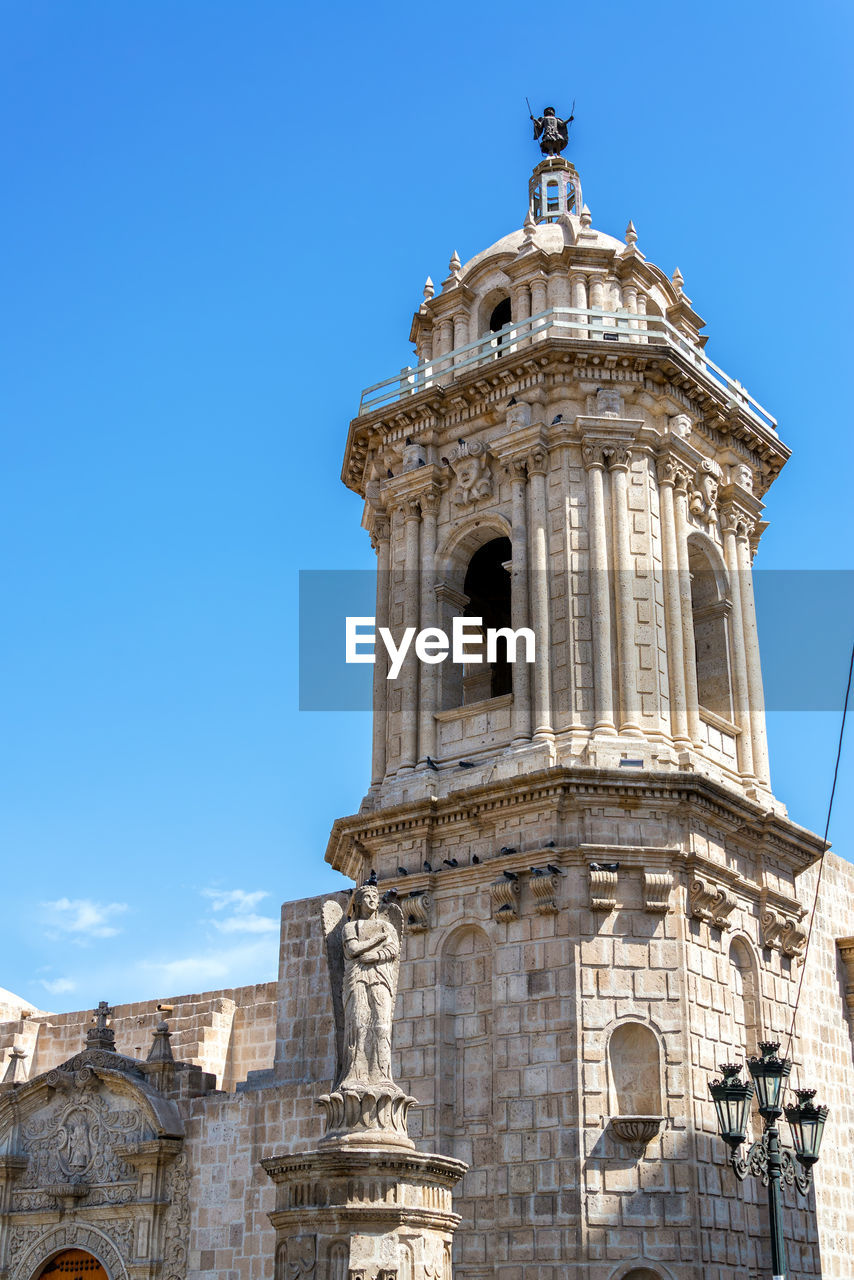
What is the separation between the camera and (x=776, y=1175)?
13.4 metres

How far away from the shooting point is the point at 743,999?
19.7 metres

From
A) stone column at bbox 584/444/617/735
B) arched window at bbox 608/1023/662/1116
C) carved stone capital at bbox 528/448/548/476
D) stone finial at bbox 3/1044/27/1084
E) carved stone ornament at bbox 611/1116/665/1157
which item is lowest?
carved stone ornament at bbox 611/1116/665/1157

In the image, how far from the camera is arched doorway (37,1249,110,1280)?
20983mm

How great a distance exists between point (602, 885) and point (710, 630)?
5.89m

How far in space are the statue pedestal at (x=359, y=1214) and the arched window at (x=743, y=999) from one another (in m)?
7.95

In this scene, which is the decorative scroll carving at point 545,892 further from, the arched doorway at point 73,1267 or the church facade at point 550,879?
the arched doorway at point 73,1267

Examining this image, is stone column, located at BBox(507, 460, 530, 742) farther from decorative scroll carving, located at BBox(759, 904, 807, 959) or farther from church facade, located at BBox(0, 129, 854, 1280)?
decorative scroll carving, located at BBox(759, 904, 807, 959)

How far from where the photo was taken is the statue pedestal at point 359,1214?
11.6m

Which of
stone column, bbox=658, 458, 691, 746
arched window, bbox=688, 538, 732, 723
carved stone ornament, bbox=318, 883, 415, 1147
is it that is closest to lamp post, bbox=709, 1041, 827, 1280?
carved stone ornament, bbox=318, 883, 415, 1147

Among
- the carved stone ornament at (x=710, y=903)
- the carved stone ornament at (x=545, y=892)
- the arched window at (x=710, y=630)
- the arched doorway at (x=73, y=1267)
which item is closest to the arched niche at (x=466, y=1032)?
the carved stone ornament at (x=545, y=892)

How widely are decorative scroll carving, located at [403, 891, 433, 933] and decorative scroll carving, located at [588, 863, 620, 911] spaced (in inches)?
97.7

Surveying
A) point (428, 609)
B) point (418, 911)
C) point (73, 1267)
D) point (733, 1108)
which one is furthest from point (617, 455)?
point (73, 1267)

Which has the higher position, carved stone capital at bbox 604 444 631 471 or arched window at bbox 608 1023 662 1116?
carved stone capital at bbox 604 444 631 471

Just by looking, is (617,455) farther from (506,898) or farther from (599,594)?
(506,898)
